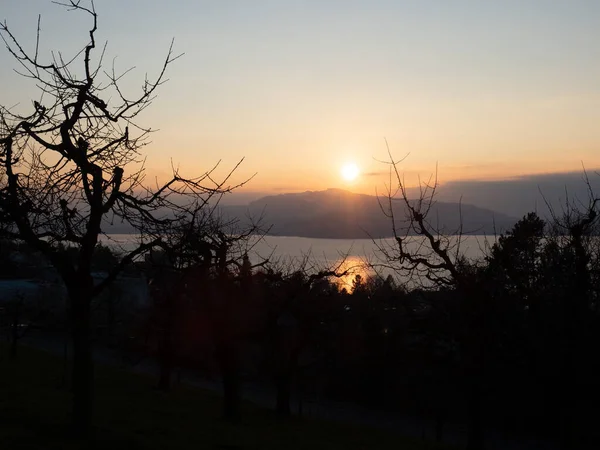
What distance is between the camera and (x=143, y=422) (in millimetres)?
15891

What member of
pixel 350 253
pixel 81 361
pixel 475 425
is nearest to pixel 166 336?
pixel 350 253

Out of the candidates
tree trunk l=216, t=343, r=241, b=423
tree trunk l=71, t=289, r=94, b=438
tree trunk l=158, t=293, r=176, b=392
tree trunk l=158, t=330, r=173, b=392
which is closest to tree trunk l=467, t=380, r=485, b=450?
tree trunk l=216, t=343, r=241, b=423

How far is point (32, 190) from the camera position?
375 inches

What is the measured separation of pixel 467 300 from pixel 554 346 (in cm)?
379

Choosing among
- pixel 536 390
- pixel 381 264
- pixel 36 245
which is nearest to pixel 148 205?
pixel 36 245

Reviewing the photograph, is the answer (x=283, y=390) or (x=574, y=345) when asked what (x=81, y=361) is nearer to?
(x=574, y=345)

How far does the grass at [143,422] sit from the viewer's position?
10062mm

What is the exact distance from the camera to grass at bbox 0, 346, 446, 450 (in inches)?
396

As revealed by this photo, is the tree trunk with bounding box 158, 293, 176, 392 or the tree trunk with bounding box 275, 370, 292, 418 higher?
the tree trunk with bounding box 158, 293, 176, 392

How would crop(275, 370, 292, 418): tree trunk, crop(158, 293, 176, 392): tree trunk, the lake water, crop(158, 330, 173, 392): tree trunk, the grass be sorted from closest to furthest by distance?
the grass → the lake water → crop(275, 370, 292, 418): tree trunk → crop(158, 293, 176, 392): tree trunk → crop(158, 330, 173, 392): tree trunk

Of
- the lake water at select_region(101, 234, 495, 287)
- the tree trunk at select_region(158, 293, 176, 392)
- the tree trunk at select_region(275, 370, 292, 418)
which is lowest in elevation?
the tree trunk at select_region(275, 370, 292, 418)

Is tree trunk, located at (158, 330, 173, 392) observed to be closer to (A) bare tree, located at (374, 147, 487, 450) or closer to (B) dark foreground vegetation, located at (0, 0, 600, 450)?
(B) dark foreground vegetation, located at (0, 0, 600, 450)

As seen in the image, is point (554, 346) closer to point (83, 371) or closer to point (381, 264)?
point (381, 264)

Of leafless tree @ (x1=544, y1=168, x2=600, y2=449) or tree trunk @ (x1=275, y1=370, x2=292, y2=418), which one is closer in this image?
leafless tree @ (x1=544, y1=168, x2=600, y2=449)
